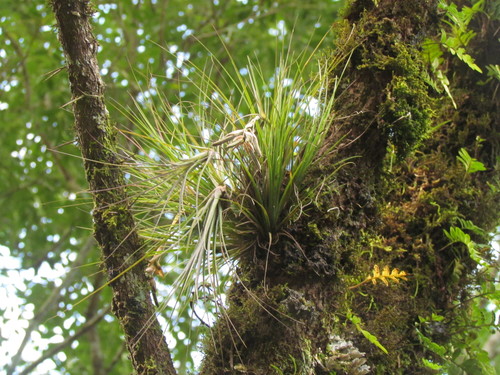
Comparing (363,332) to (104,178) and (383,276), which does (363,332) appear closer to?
(383,276)

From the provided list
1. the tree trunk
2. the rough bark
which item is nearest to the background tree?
the tree trunk

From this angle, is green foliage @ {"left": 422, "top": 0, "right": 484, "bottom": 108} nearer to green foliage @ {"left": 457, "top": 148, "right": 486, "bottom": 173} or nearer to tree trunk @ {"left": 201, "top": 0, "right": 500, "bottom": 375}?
tree trunk @ {"left": 201, "top": 0, "right": 500, "bottom": 375}

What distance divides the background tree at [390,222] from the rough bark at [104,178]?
0.80 feet

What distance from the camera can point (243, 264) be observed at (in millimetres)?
1568

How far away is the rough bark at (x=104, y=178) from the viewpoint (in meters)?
1.42

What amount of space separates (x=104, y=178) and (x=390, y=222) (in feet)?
3.10

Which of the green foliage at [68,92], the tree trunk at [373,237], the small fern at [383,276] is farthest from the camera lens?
the green foliage at [68,92]

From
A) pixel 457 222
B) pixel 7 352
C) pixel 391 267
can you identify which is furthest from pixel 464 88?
pixel 7 352

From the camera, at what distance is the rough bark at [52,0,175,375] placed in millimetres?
1423

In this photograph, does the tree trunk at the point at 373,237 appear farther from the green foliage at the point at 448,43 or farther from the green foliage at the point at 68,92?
the green foliage at the point at 68,92

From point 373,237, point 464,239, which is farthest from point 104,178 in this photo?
point 464,239

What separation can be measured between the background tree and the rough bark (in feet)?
0.80

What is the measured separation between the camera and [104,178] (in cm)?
147

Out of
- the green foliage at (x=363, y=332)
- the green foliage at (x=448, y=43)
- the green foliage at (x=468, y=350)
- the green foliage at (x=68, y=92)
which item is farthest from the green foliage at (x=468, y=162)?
the green foliage at (x=68, y=92)
